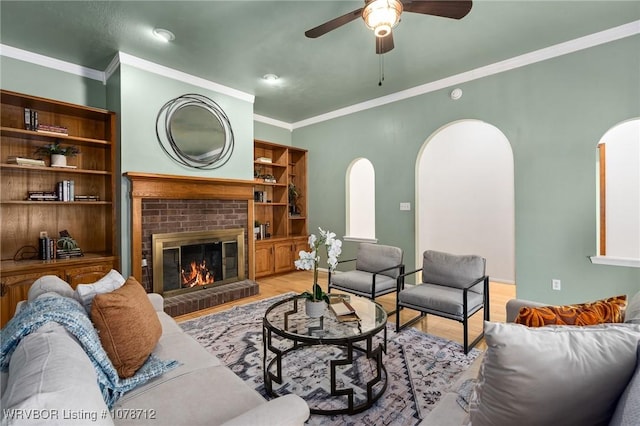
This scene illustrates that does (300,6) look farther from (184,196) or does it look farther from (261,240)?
(261,240)

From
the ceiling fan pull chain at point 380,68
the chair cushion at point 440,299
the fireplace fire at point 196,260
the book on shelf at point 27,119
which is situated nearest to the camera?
the chair cushion at point 440,299

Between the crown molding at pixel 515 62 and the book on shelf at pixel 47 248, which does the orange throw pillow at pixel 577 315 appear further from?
the book on shelf at pixel 47 248

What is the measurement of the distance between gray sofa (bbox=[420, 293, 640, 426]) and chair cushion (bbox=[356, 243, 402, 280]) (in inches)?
103

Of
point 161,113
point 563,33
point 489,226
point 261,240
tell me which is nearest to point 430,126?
point 563,33

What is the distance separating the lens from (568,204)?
3252mm

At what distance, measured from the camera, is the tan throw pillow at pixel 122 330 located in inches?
56.1

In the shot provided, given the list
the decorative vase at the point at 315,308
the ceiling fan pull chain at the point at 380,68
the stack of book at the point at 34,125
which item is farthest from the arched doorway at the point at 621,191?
the stack of book at the point at 34,125

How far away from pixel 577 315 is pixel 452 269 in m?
1.78

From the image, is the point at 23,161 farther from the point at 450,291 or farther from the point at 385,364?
the point at 450,291

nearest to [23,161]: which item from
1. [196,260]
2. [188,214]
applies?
[188,214]

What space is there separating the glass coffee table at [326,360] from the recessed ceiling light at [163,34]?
290 centimetres

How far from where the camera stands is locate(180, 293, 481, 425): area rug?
184cm

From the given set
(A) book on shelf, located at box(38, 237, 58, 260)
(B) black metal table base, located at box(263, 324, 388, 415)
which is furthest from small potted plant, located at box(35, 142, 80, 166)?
(B) black metal table base, located at box(263, 324, 388, 415)

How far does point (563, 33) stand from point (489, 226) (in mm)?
3117
